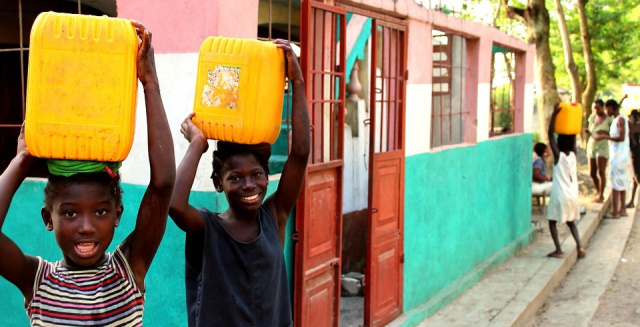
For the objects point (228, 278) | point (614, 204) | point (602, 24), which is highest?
point (602, 24)

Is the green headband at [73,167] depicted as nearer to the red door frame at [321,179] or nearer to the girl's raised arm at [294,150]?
the girl's raised arm at [294,150]

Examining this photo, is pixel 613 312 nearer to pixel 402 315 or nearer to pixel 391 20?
pixel 402 315

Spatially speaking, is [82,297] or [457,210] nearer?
[82,297]

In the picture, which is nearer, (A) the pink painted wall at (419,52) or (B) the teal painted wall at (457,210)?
(A) the pink painted wall at (419,52)

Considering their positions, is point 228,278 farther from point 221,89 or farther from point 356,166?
point 356,166

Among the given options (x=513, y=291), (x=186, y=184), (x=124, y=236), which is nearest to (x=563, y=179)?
Answer: (x=513, y=291)

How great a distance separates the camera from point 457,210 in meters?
7.62

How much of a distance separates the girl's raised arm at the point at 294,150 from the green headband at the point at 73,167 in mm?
930

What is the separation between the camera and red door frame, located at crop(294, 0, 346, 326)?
4.66 metres

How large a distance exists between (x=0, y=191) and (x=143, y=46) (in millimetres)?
568

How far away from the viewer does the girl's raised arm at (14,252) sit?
84.0 inches

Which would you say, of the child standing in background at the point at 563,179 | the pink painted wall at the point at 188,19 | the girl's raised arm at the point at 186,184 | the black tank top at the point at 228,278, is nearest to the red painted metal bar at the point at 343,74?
the pink painted wall at the point at 188,19

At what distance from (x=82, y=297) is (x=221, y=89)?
3.18 feet

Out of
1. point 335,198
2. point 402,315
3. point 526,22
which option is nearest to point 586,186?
point 526,22
